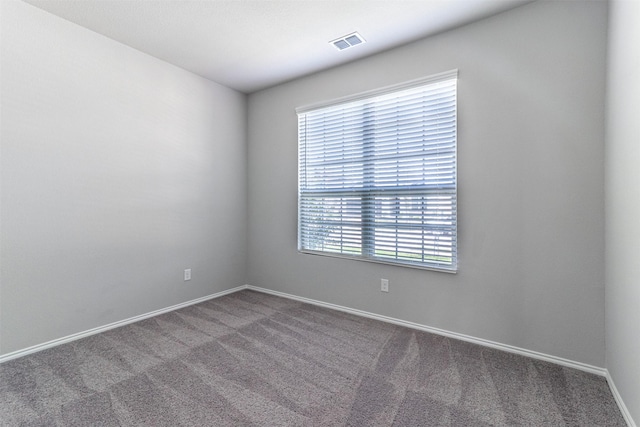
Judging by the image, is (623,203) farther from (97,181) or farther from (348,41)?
(97,181)

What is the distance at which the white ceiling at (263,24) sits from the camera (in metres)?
2.19

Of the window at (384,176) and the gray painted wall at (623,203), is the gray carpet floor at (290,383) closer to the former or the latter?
the gray painted wall at (623,203)

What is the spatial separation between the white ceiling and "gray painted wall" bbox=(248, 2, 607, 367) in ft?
0.74

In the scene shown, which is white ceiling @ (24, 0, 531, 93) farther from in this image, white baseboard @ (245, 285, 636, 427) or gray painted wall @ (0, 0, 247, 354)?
white baseboard @ (245, 285, 636, 427)

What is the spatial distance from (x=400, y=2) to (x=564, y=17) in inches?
44.8

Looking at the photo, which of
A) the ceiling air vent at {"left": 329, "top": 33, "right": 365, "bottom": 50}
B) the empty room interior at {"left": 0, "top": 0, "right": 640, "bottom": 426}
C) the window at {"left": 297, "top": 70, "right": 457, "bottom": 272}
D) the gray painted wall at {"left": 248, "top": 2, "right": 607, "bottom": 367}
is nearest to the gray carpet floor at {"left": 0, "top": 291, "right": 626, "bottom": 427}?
the empty room interior at {"left": 0, "top": 0, "right": 640, "bottom": 426}

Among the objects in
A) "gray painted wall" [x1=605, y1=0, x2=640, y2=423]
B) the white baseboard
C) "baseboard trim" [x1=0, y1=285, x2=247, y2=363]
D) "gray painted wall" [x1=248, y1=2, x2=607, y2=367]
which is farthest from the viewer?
"baseboard trim" [x1=0, y1=285, x2=247, y2=363]

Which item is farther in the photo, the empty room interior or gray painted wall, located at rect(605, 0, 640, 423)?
the empty room interior

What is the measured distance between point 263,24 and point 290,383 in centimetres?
272

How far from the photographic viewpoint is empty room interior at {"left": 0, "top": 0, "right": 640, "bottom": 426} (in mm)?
1695

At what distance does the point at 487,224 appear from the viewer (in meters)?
2.35

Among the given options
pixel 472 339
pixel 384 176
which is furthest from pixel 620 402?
pixel 384 176

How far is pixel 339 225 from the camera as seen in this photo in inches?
126

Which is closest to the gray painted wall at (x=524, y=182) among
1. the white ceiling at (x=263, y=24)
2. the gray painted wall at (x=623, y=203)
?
the gray painted wall at (x=623, y=203)
